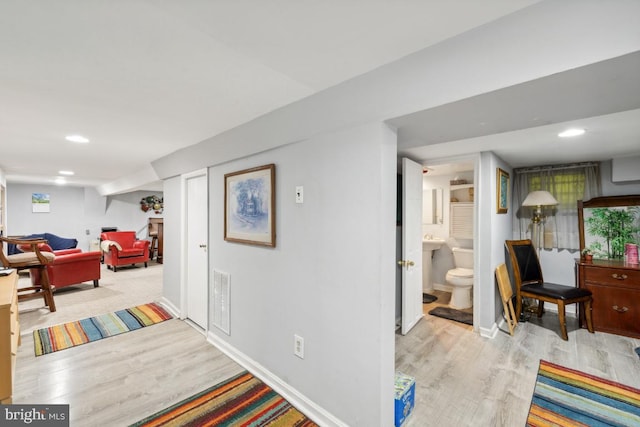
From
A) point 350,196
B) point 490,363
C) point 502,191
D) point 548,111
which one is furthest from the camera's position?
point 502,191

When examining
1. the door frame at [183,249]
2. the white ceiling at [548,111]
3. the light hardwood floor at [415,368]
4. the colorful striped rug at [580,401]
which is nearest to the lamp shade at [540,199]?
the white ceiling at [548,111]

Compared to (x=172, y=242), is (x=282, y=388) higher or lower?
lower

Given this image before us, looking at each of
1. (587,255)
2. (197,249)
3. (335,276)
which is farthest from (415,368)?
(197,249)

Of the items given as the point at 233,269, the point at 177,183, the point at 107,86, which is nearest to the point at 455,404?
the point at 233,269

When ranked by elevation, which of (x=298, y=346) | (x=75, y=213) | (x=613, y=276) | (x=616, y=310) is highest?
(x=75, y=213)

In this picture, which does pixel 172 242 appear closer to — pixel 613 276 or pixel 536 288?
pixel 536 288

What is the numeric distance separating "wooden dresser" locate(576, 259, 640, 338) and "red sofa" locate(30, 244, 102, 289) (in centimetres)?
725

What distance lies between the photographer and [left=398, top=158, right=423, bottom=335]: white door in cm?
304

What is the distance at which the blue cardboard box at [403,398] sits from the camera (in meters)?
1.73

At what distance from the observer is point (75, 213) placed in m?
7.71

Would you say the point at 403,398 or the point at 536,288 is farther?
the point at 536,288

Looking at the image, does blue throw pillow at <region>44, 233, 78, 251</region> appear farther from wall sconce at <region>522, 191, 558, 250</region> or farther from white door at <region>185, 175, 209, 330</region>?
wall sconce at <region>522, 191, 558, 250</region>

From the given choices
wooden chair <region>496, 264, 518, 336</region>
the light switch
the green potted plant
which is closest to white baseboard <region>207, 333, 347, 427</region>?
the light switch

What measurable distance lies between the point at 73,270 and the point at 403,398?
5519mm
